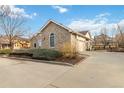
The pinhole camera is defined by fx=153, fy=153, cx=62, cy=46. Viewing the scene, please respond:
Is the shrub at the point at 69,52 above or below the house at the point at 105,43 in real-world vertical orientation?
below

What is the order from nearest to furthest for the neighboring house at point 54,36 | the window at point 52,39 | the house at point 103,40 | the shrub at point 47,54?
the shrub at point 47,54 → the neighboring house at point 54,36 → the window at point 52,39 → the house at point 103,40

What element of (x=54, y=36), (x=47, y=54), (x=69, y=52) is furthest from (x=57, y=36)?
(x=69, y=52)

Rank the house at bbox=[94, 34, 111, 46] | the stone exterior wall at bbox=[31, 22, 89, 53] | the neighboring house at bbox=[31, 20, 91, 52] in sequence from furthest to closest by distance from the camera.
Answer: the house at bbox=[94, 34, 111, 46] < the neighboring house at bbox=[31, 20, 91, 52] < the stone exterior wall at bbox=[31, 22, 89, 53]

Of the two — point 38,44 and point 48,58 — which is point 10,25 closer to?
point 38,44

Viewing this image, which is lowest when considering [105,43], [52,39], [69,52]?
[69,52]

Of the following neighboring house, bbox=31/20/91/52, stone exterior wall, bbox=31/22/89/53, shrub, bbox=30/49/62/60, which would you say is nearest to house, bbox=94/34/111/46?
→ neighboring house, bbox=31/20/91/52

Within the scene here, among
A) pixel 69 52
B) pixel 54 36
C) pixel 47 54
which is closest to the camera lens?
pixel 69 52

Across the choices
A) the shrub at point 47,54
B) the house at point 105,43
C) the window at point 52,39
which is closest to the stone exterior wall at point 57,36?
the window at point 52,39

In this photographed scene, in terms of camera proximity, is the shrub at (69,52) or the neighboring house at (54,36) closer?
the shrub at (69,52)

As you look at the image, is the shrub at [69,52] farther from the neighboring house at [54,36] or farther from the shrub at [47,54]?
the neighboring house at [54,36]

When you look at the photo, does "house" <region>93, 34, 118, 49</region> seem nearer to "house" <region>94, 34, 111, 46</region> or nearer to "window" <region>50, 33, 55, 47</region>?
"house" <region>94, 34, 111, 46</region>

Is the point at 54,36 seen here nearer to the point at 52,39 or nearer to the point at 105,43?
the point at 52,39

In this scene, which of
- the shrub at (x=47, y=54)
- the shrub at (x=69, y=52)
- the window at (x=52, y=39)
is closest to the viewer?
the shrub at (x=69, y=52)
